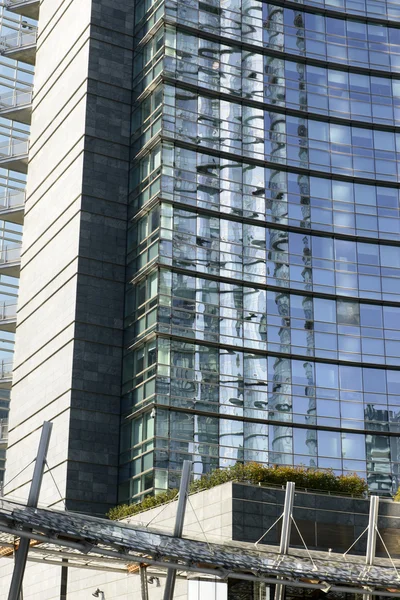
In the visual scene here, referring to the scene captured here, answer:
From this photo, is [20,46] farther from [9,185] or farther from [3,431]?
[3,431]

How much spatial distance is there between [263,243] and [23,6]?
3122cm

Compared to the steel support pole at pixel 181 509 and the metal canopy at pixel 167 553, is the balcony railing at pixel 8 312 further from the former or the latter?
the steel support pole at pixel 181 509

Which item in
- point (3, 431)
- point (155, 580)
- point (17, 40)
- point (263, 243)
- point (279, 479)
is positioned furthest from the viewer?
point (17, 40)

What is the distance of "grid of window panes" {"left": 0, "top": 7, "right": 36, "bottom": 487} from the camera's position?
69.8 meters

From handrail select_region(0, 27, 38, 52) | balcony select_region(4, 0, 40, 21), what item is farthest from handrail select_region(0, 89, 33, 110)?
balcony select_region(4, 0, 40, 21)

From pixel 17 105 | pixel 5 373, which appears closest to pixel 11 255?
pixel 5 373

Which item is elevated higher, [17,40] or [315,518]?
[17,40]

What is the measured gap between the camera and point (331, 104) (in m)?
62.2

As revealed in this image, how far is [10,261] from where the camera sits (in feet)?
231

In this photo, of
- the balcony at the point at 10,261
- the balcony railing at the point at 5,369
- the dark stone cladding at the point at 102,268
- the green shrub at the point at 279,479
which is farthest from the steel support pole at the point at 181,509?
the balcony at the point at 10,261

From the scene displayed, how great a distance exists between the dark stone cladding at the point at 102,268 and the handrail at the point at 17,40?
12363mm

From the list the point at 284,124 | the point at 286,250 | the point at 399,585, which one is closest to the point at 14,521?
the point at 399,585

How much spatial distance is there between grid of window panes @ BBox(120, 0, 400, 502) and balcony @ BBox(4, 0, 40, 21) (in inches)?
602

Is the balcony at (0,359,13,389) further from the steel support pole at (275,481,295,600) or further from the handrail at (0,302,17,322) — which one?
the steel support pole at (275,481,295,600)
